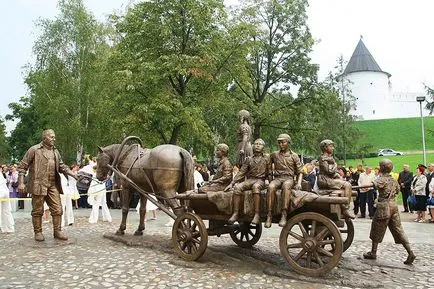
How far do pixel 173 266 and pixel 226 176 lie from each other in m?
1.73

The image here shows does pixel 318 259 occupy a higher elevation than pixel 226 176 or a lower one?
lower

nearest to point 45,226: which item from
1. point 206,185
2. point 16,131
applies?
point 206,185

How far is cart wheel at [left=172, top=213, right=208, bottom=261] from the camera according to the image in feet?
23.7

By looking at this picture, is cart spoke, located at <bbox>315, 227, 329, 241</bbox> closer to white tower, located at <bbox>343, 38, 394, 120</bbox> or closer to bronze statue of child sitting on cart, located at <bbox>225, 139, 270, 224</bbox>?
bronze statue of child sitting on cart, located at <bbox>225, 139, 270, 224</bbox>

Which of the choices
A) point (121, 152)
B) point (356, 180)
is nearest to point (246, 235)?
point (121, 152)

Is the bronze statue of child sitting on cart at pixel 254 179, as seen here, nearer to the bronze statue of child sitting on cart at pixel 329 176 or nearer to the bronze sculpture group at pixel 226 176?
A: the bronze sculpture group at pixel 226 176

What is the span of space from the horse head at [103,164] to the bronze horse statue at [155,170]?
50mm

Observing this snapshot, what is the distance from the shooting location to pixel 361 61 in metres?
72.8

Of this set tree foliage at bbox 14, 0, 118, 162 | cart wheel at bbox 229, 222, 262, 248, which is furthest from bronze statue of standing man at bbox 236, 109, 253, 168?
tree foliage at bbox 14, 0, 118, 162

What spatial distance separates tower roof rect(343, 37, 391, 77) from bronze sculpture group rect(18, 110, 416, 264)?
66.2 m

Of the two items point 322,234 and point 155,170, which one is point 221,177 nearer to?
point 155,170

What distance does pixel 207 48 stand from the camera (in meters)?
20.3

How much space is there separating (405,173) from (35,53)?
84.0 ft

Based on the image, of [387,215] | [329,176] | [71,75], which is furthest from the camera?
[71,75]
